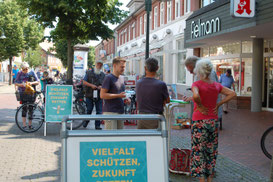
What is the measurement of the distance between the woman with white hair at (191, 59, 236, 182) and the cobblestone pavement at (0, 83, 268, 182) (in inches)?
26.6

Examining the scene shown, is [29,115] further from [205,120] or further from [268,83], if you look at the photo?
[268,83]

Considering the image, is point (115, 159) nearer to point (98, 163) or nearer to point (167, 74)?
point (98, 163)

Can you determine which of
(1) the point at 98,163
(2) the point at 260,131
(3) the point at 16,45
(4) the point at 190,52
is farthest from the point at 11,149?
(3) the point at 16,45

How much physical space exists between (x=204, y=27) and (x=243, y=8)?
3.84 m

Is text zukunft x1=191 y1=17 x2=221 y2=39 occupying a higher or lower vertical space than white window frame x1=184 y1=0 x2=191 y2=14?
lower

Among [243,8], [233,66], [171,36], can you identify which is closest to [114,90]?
[243,8]

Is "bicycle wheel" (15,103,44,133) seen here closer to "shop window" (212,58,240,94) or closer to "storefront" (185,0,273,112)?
"storefront" (185,0,273,112)

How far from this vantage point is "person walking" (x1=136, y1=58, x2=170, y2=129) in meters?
4.60

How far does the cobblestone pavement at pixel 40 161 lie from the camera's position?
506 cm

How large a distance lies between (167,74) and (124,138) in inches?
912

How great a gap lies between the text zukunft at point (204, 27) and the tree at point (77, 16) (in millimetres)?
3035

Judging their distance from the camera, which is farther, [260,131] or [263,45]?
[263,45]

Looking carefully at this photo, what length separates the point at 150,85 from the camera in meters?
4.61

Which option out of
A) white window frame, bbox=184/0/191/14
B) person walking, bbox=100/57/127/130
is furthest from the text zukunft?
person walking, bbox=100/57/127/130
